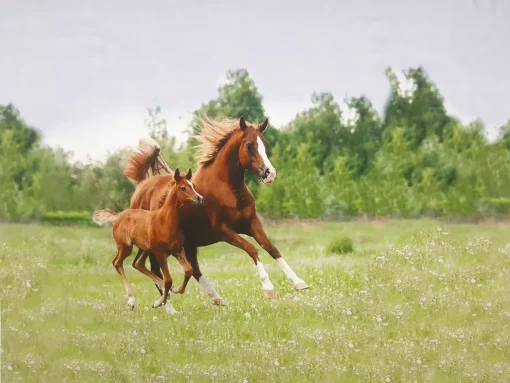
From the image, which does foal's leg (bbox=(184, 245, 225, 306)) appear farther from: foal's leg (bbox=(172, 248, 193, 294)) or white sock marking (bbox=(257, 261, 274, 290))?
white sock marking (bbox=(257, 261, 274, 290))

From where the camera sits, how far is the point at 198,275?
14.3 ft

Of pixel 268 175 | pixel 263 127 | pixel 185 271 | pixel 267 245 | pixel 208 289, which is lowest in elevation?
pixel 208 289

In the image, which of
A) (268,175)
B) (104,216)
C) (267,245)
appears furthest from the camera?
(104,216)

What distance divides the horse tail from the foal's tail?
212mm

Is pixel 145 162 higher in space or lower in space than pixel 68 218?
higher

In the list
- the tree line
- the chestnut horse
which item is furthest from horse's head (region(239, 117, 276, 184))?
the tree line

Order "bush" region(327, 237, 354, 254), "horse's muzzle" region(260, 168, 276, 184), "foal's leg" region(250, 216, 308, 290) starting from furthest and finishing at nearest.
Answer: "bush" region(327, 237, 354, 254), "foal's leg" region(250, 216, 308, 290), "horse's muzzle" region(260, 168, 276, 184)

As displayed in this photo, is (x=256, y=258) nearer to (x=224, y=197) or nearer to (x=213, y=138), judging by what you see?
(x=224, y=197)

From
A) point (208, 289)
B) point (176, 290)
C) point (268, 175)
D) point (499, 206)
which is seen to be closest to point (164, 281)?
point (176, 290)

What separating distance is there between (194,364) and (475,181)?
71.7 inches

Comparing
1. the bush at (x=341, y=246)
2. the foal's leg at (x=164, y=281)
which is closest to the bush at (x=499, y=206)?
the bush at (x=341, y=246)

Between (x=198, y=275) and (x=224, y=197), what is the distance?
1.47 feet

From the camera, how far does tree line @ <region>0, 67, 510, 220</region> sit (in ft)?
14.5

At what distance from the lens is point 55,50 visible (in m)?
4.52
